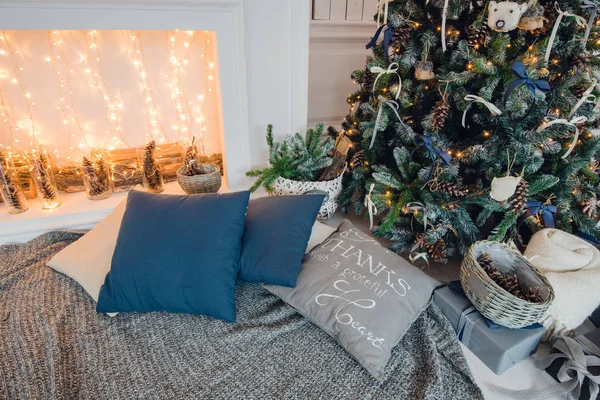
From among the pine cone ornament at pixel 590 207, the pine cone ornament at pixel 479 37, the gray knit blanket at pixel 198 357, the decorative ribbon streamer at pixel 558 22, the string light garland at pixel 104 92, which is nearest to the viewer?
the gray knit blanket at pixel 198 357

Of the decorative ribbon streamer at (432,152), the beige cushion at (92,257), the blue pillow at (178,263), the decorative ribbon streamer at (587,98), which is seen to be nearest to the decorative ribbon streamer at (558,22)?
the decorative ribbon streamer at (587,98)

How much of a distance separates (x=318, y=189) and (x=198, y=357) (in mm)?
823

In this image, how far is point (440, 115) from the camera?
1.23 m

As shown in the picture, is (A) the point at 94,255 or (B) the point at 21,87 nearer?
(A) the point at 94,255

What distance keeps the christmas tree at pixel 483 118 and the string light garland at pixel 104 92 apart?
119cm

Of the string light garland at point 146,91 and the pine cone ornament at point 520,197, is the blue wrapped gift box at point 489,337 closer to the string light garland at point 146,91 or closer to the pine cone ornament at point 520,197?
the pine cone ornament at point 520,197

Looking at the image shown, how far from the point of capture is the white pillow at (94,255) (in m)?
1.22

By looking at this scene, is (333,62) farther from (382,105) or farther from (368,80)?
(382,105)

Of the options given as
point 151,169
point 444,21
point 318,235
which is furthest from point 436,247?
point 151,169

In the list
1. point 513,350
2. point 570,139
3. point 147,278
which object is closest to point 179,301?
point 147,278

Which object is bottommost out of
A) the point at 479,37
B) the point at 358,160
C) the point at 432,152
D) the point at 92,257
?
the point at 92,257

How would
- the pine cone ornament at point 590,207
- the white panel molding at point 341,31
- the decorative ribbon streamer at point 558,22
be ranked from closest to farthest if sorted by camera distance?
1. the decorative ribbon streamer at point 558,22
2. the pine cone ornament at point 590,207
3. the white panel molding at point 341,31

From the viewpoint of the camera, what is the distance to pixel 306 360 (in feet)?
3.24

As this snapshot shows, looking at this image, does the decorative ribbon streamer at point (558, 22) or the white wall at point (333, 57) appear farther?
the white wall at point (333, 57)
